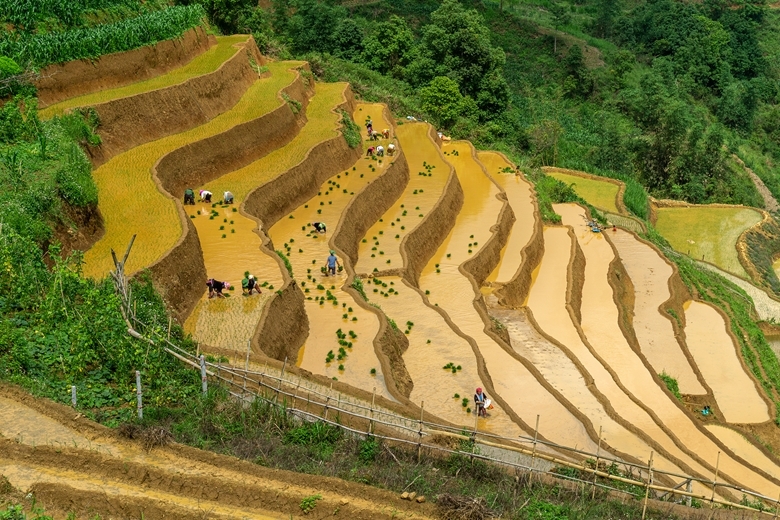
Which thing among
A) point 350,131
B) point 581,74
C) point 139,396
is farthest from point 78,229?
point 581,74

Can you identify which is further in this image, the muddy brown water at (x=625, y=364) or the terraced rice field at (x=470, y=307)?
the muddy brown water at (x=625, y=364)

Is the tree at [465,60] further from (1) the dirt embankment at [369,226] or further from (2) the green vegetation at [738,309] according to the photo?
(2) the green vegetation at [738,309]

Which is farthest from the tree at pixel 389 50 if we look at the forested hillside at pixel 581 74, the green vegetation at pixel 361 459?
the green vegetation at pixel 361 459

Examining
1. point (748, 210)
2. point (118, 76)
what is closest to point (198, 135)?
point (118, 76)

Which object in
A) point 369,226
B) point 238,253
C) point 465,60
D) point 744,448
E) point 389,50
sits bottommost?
point 744,448

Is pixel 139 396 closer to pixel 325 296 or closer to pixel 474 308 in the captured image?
pixel 325 296

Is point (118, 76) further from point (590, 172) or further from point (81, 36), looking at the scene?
point (590, 172)

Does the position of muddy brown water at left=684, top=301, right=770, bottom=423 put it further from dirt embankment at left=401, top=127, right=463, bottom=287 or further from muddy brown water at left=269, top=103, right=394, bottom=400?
muddy brown water at left=269, top=103, right=394, bottom=400
